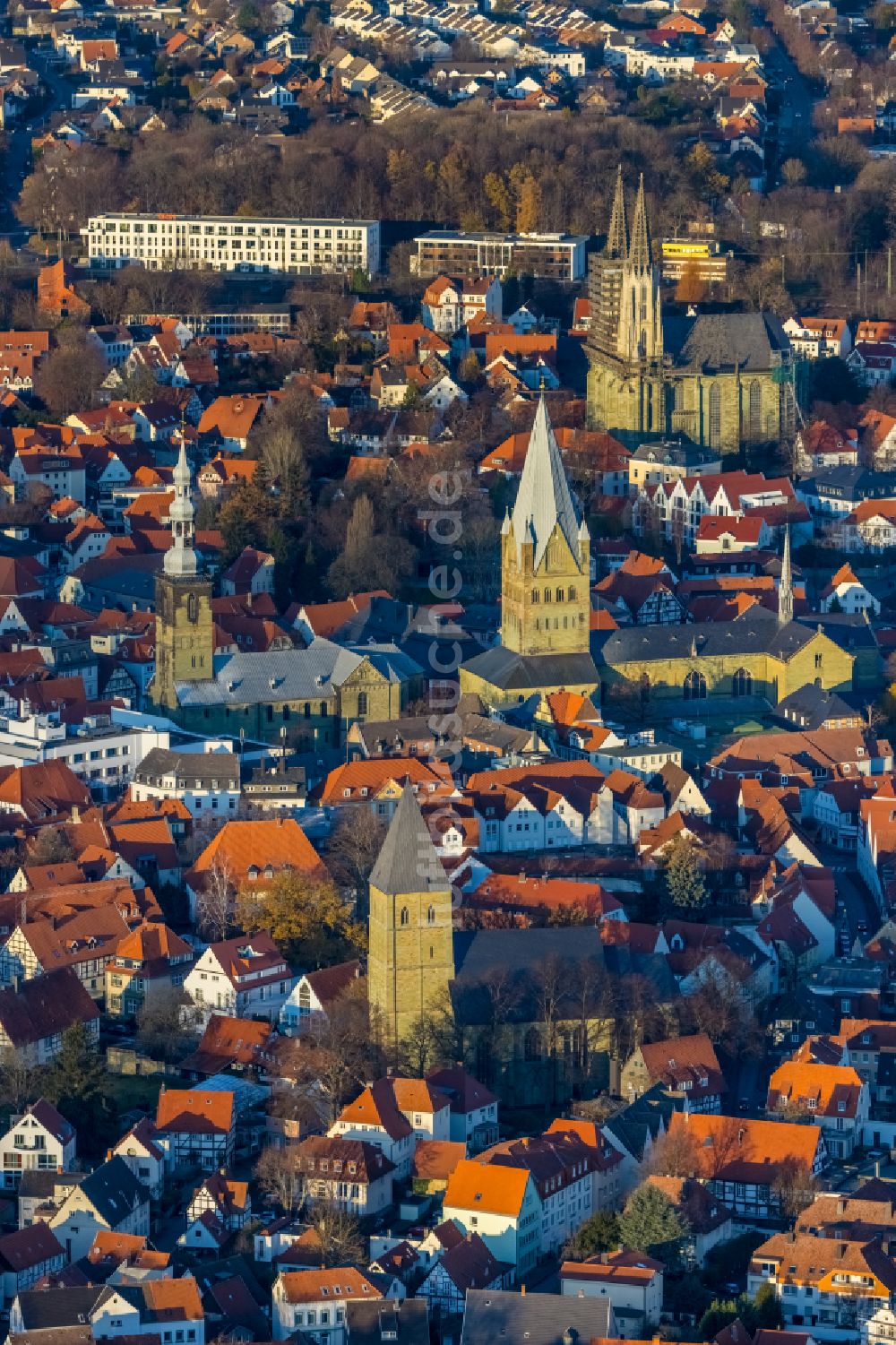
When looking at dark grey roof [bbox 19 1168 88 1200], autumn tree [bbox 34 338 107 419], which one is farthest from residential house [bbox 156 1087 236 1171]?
autumn tree [bbox 34 338 107 419]

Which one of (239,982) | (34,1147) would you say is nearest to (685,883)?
(239,982)

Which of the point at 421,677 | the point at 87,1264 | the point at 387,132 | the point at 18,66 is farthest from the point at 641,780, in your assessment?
the point at 18,66

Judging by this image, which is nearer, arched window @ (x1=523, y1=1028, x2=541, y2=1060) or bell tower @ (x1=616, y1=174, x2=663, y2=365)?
arched window @ (x1=523, y1=1028, x2=541, y2=1060)

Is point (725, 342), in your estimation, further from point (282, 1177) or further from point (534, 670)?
point (282, 1177)

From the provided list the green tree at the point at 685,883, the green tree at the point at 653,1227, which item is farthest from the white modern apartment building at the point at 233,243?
the green tree at the point at 653,1227

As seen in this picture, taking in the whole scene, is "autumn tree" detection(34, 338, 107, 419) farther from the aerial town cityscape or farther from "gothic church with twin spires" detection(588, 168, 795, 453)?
"gothic church with twin spires" detection(588, 168, 795, 453)

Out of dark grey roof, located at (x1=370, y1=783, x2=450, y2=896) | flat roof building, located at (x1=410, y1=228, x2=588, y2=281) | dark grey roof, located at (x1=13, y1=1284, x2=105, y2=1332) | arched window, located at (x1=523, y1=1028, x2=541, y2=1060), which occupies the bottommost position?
dark grey roof, located at (x1=13, y1=1284, x2=105, y2=1332)

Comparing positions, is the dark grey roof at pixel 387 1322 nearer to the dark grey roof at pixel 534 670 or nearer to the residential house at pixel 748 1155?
the residential house at pixel 748 1155

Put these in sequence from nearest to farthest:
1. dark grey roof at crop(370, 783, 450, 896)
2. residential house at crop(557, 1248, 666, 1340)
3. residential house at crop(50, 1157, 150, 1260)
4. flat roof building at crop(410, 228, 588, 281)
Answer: residential house at crop(557, 1248, 666, 1340), residential house at crop(50, 1157, 150, 1260), dark grey roof at crop(370, 783, 450, 896), flat roof building at crop(410, 228, 588, 281)
